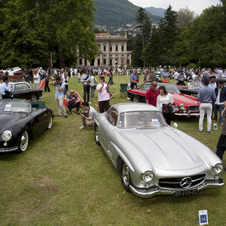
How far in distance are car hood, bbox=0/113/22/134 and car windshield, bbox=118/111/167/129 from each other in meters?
2.96

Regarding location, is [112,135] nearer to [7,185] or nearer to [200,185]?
[200,185]

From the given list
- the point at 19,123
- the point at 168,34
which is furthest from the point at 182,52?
the point at 19,123

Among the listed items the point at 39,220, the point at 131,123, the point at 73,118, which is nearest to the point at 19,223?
the point at 39,220

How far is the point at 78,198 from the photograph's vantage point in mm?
3828

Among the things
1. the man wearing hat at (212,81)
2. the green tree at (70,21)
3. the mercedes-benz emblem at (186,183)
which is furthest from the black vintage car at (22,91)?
the green tree at (70,21)

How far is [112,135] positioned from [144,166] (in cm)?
144

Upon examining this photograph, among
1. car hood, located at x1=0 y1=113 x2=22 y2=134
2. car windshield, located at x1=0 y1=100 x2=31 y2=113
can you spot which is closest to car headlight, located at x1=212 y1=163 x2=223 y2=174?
car hood, located at x1=0 y1=113 x2=22 y2=134

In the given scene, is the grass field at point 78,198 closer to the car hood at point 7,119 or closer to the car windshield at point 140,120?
the car hood at point 7,119

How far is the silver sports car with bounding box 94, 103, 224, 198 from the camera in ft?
11.2

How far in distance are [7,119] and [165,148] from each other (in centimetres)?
432

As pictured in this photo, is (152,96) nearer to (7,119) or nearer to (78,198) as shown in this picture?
(78,198)

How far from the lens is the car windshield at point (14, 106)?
659 cm

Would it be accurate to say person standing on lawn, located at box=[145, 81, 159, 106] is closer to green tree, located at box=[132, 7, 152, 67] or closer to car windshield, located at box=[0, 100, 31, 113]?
car windshield, located at box=[0, 100, 31, 113]

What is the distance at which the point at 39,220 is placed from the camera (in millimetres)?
3270
